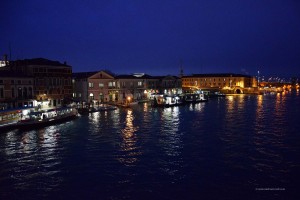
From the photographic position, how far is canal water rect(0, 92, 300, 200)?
1973 cm

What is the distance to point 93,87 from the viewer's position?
7662 centimetres

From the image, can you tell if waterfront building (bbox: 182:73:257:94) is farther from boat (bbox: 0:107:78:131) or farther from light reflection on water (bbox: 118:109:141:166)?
light reflection on water (bbox: 118:109:141:166)

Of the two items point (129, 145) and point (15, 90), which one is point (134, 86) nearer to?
point (15, 90)

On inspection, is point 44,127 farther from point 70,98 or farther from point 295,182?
point 295,182

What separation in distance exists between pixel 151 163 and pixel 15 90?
40884 mm

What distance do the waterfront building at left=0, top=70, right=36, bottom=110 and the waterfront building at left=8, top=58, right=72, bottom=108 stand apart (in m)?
1.48

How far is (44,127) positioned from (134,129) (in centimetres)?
1382

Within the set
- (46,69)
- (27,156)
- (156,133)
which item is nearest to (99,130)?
(156,133)

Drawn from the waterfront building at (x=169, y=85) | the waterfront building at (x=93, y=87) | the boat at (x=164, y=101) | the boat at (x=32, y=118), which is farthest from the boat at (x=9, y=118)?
the waterfront building at (x=169, y=85)

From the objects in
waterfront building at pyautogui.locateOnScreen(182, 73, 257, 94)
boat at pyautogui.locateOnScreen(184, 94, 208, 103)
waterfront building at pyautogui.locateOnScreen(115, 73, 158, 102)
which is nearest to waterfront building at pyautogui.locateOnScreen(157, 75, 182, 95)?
waterfront building at pyautogui.locateOnScreen(115, 73, 158, 102)

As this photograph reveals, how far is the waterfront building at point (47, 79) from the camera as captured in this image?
2401 inches

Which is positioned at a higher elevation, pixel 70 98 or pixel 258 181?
pixel 70 98

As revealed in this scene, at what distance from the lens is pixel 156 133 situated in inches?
1507

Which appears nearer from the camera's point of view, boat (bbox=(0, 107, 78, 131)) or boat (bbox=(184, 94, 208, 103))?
boat (bbox=(0, 107, 78, 131))
